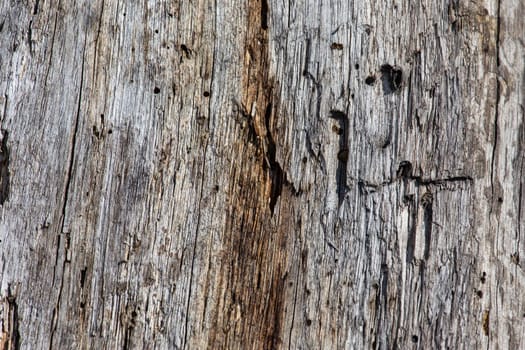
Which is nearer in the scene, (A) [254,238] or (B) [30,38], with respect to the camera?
(A) [254,238]

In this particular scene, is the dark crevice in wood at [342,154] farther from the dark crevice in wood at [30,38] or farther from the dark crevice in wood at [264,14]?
the dark crevice in wood at [30,38]

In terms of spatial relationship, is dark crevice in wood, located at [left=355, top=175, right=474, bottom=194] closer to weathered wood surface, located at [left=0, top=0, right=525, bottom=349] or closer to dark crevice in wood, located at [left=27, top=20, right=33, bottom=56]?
weathered wood surface, located at [left=0, top=0, right=525, bottom=349]

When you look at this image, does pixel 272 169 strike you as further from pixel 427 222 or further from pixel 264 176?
pixel 427 222

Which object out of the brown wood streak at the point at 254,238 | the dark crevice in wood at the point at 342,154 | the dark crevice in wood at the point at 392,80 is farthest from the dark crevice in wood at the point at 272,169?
the dark crevice in wood at the point at 392,80

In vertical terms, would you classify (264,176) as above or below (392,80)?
below

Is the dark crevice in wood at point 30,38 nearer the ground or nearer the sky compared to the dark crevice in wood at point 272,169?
nearer the sky

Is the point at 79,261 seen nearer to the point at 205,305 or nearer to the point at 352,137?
the point at 205,305

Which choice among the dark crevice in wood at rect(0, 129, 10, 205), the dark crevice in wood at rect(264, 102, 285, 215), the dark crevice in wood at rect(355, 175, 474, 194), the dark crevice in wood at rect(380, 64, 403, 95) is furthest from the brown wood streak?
the dark crevice in wood at rect(0, 129, 10, 205)

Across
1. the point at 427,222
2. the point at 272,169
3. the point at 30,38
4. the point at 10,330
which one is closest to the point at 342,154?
the point at 272,169
